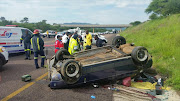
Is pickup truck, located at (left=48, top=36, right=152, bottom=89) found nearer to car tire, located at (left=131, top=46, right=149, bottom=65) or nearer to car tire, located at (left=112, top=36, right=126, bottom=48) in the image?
car tire, located at (left=131, top=46, right=149, bottom=65)

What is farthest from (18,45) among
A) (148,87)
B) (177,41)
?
(177,41)

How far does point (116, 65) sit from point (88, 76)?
2.88ft

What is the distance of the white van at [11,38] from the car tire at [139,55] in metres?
8.13

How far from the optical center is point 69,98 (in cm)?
374

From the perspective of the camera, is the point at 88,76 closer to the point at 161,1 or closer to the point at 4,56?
the point at 4,56

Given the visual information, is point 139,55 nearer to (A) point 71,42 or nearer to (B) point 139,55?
(B) point 139,55

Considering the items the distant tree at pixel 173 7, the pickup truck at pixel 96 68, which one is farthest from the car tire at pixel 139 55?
the distant tree at pixel 173 7

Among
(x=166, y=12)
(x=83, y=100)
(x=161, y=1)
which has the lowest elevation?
(x=83, y=100)

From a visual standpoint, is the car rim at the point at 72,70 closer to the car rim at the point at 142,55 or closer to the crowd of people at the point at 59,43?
the car rim at the point at 142,55

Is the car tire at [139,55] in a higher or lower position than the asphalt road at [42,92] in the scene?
higher

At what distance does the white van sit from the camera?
30.9ft

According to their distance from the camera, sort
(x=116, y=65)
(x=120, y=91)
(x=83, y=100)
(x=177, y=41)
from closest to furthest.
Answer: (x=83, y=100) < (x=120, y=91) < (x=116, y=65) < (x=177, y=41)

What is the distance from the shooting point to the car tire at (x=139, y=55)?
4511 mm

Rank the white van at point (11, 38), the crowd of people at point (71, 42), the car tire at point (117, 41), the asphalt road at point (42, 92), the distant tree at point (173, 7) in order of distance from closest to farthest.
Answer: the asphalt road at point (42, 92), the car tire at point (117, 41), the crowd of people at point (71, 42), the white van at point (11, 38), the distant tree at point (173, 7)
